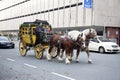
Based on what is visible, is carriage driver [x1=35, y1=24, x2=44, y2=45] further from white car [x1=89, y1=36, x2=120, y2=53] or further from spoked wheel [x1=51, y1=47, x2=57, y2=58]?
white car [x1=89, y1=36, x2=120, y2=53]

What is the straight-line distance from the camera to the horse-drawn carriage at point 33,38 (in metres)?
19.0

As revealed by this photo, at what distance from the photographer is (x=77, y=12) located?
54.0 meters

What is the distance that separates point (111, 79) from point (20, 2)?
7725 cm

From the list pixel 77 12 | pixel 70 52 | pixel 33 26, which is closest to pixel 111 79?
pixel 70 52

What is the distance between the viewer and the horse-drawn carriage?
19.0 m

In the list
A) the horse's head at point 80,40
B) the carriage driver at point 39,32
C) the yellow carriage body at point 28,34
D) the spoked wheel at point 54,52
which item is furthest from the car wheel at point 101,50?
the horse's head at point 80,40

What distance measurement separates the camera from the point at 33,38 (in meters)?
19.7

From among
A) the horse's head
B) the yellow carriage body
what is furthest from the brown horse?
the yellow carriage body

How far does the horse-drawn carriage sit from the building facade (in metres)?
22.6

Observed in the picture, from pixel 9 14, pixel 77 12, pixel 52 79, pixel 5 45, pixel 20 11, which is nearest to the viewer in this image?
pixel 52 79

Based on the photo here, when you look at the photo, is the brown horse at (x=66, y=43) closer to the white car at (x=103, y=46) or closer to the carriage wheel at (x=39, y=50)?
the carriage wheel at (x=39, y=50)

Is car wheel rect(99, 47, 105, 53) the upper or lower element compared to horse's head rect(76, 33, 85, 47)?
lower

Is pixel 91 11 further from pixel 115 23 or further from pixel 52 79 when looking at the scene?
pixel 52 79

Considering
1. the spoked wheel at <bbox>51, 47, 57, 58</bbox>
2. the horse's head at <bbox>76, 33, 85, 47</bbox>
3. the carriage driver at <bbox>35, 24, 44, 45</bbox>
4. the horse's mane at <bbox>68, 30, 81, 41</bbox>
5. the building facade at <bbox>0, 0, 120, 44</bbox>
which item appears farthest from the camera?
the building facade at <bbox>0, 0, 120, 44</bbox>
